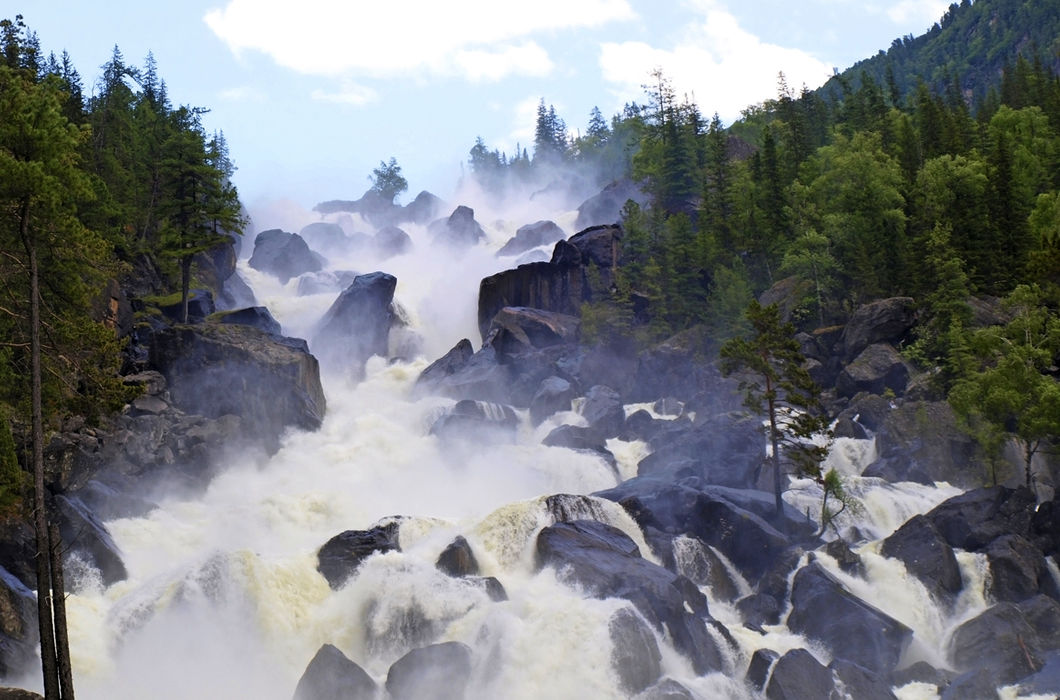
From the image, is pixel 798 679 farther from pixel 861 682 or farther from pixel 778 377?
pixel 778 377

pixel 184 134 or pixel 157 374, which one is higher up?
pixel 184 134

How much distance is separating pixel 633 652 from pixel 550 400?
98.8ft

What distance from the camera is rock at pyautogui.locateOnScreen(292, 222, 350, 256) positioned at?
107438mm

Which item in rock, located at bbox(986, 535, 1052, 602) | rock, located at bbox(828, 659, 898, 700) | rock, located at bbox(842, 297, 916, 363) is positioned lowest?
rock, located at bbox(828, 659, 898, 700)

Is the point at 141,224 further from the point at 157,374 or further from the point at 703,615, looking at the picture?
the point at 703,615

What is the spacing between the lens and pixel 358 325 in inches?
2608

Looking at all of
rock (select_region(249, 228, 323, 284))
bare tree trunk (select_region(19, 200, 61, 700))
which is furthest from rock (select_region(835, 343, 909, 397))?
rock (select_region(249, 228, 323, 284))

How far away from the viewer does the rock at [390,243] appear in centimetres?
10300

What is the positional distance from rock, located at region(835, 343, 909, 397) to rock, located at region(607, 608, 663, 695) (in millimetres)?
28945

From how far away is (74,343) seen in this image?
2333 cm

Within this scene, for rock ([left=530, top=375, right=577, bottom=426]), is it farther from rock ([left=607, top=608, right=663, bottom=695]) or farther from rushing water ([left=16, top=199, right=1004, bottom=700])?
rock ([left=607, top=608, right=663, bottom=695])

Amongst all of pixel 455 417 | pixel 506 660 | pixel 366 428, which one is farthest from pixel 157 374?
pixel 506 660

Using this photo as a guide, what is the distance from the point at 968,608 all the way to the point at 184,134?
47777 mm

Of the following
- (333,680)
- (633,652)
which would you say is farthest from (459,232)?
(333,680)
